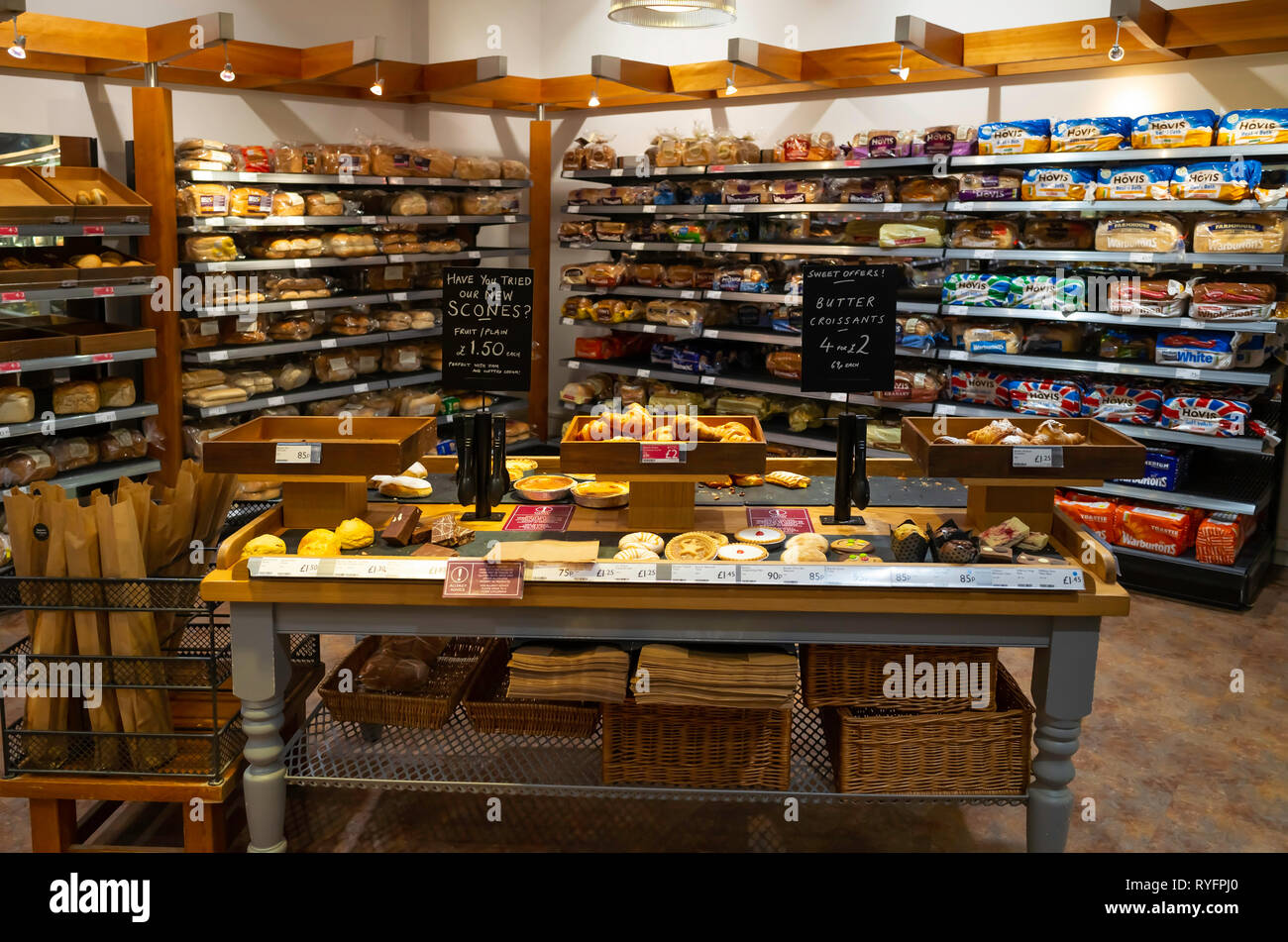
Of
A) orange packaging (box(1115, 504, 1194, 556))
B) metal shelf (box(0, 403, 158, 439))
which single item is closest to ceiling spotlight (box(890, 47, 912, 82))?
orange packaging (box(1115, 504, 1194, 556))

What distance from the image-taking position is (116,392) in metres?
5.47

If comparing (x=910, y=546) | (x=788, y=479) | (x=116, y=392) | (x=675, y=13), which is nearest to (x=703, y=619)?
(x=910, y=546)

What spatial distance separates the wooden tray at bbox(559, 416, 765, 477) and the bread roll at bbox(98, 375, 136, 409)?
3.58 metres

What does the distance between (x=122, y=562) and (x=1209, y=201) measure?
4705 millimetres

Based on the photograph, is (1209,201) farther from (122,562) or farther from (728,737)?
(122,562)

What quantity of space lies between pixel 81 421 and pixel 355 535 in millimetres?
3110

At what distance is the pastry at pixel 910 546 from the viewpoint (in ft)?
8.99

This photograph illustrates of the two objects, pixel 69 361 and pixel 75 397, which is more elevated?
pixel 69 361

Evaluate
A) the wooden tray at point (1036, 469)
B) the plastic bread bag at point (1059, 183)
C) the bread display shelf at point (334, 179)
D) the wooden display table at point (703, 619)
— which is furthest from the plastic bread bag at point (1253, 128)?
the bread display shelf at point (334, 179)

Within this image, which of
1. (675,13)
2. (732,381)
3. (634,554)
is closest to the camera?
(634,554)

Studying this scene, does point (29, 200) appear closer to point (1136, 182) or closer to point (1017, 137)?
point (1017, 137)

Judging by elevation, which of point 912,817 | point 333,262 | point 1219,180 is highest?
point 1219,180

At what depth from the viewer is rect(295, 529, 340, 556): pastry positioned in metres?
2.74

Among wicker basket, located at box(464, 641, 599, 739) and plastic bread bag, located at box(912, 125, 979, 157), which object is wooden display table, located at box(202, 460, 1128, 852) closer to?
wicker basket, located at box(464, 641, 599, 739)
